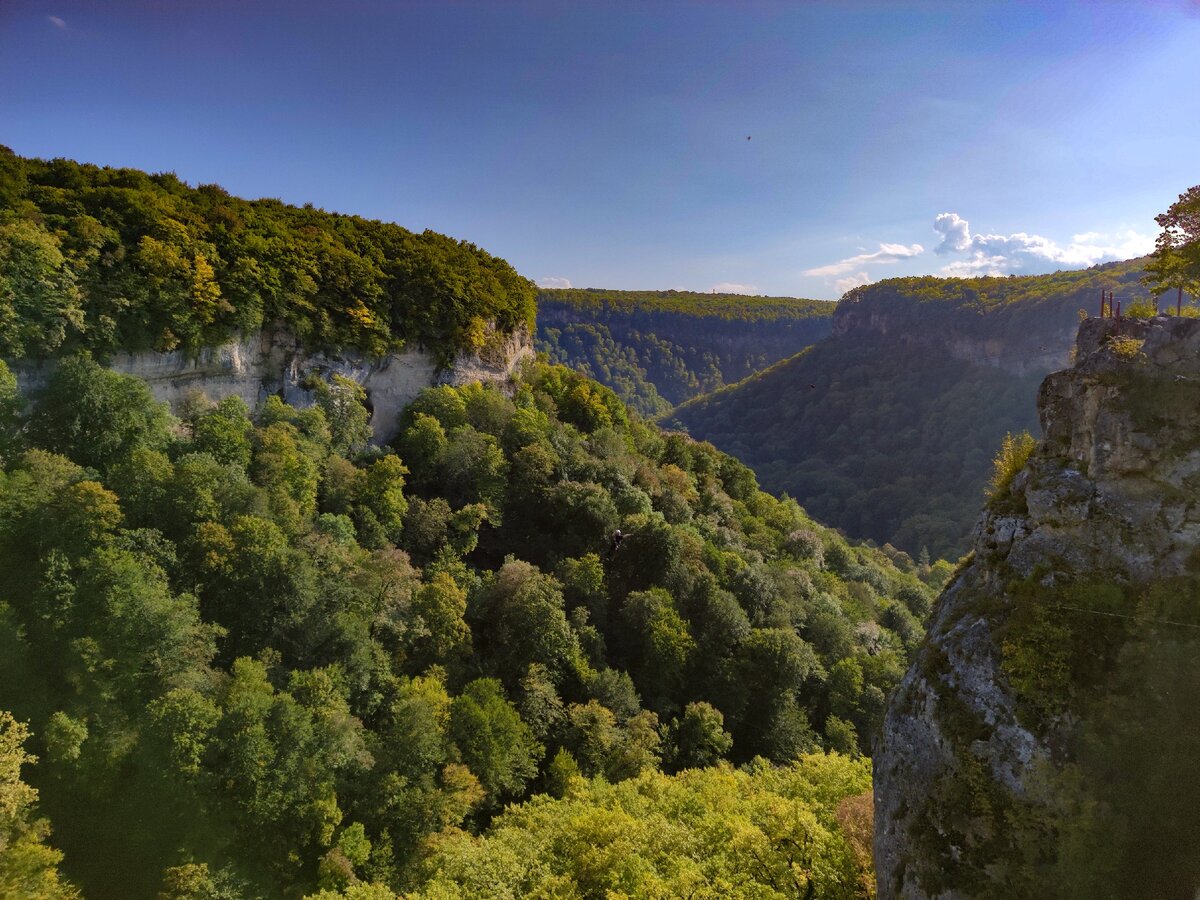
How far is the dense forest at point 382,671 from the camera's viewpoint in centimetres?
1848

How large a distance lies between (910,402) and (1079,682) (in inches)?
4909

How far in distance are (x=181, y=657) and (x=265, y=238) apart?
25.3 meters

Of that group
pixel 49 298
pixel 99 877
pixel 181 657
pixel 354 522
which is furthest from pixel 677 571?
pixel 49 298

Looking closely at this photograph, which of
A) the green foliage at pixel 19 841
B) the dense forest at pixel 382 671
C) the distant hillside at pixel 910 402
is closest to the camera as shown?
the green foliage at pixel 19 841

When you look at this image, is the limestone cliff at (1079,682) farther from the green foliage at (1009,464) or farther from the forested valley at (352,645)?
the forested valley at (352,645)

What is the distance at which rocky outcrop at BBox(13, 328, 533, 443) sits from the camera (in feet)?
96.4

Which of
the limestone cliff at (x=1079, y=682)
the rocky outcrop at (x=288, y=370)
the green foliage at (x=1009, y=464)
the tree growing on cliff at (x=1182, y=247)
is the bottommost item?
the limestone cliff at (x=1079, y=682)

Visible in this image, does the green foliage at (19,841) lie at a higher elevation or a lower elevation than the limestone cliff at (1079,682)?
lower

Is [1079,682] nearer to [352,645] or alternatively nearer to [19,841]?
[352,645]

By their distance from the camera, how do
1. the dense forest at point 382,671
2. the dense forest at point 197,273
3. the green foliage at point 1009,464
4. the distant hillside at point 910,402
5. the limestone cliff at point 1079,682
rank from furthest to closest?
the distant hillside at point 910,402, the dense forest at point 197,273, the dense forest at point 382,671, the green foliage at point 1009,464, the limestone cliff at point 1079,682

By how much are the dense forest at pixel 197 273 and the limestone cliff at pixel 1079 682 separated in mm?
34838

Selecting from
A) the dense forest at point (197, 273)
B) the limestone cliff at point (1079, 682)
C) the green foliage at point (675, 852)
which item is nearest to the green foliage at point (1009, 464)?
the limestone cliff at point (1079, 682)

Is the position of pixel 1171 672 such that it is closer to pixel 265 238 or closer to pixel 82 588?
pixel 82 588

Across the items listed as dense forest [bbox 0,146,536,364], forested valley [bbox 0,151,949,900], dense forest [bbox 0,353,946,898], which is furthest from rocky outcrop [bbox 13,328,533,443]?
dense forest [bbox 0,353,946,898]
